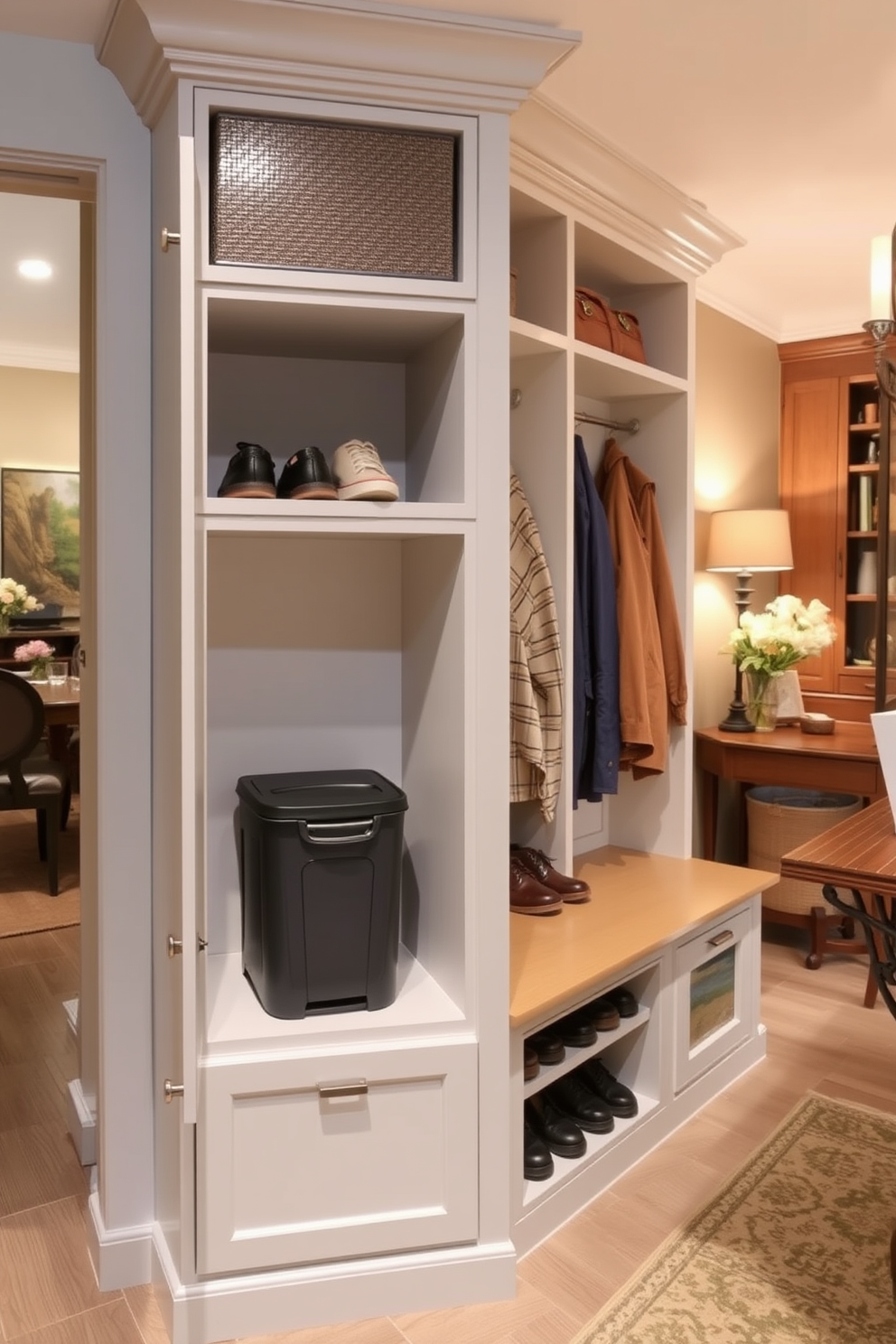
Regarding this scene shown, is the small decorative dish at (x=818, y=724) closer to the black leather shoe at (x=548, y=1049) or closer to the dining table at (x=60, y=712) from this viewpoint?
the black leather shoe at (x=548, y=1049)

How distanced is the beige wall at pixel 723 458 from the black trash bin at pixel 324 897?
7.15 ft

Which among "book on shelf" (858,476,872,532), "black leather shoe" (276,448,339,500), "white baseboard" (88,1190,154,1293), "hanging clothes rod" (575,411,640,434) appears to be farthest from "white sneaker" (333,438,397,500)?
"book on shelf" (858,476,872,532)

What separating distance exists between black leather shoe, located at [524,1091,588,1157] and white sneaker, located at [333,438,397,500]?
140cm

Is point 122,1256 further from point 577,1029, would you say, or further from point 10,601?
point 10,601

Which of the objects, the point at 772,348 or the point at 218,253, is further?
the point at 772,348

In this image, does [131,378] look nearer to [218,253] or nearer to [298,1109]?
[218,253]

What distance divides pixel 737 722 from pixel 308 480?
99.4 inches

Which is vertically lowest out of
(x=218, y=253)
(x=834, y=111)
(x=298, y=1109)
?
(x=298, y=1109)

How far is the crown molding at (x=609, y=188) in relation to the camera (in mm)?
2350

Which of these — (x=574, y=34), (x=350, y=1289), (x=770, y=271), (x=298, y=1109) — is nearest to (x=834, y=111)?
(x=574, y=34)

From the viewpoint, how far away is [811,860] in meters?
1.61

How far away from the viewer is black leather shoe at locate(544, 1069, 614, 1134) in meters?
2.38

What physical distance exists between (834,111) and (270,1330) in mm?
2825

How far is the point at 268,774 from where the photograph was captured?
218 cm
